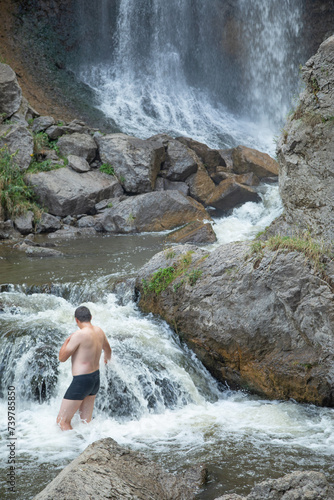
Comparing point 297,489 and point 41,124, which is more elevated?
point 41,124

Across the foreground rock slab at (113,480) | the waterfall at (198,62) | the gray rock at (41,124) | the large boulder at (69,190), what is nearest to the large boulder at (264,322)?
the foreground rock slab at (113,480)

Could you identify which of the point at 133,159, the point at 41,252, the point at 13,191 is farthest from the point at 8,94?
the point at 41,252

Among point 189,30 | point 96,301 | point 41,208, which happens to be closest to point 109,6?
point 189,30

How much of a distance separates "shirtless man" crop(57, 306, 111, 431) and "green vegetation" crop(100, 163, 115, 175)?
10.2m

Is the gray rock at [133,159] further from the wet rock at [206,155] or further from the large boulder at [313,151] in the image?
the large boulder at [313,151]

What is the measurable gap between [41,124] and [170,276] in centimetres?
1045

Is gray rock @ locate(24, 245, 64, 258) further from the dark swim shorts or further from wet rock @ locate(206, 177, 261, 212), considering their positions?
wet rock @ locate(206, 177, 261, 212)

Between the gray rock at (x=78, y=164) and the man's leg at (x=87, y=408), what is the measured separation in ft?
34.0

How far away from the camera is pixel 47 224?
12.7 m

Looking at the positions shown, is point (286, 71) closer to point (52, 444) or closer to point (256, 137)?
point (256, 137)

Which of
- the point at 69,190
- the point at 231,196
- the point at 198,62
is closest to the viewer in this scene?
the point at 69,190

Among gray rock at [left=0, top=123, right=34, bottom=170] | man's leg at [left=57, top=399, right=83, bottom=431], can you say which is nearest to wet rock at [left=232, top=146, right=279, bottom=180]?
gray rock at [left=0, top=123, right=34, bottom=170]

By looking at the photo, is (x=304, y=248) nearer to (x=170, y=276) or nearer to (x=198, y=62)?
(x=170, y=276)

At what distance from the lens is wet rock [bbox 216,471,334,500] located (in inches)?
105
